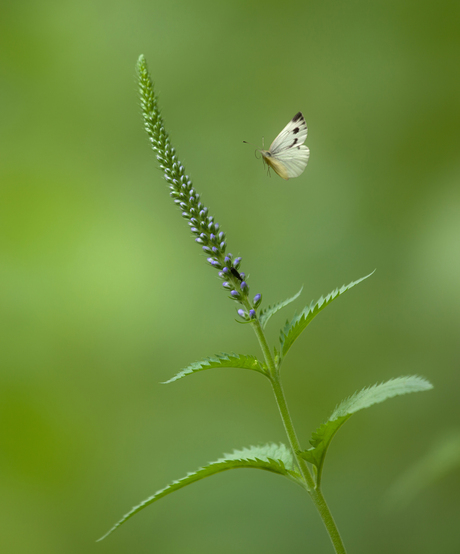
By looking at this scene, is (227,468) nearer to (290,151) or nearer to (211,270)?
(290,151)

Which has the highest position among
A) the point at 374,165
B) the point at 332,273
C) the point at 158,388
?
the point at 374,165

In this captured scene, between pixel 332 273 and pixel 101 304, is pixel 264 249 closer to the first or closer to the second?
pixel 332 273

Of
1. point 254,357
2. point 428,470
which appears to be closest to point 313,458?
point 254,357

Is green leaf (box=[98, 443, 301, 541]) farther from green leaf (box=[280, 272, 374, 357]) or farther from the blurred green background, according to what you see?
the blurred green background

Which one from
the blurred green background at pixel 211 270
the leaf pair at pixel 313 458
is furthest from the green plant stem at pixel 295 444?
the blurred green background at pixel 211 270

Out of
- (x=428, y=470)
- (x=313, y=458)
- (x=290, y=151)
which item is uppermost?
(x=290, y=151)

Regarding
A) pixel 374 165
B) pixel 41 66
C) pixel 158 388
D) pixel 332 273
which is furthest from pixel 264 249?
pixel 41 66

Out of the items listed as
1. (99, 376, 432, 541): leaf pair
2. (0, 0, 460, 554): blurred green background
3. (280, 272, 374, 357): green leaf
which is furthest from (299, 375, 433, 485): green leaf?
(0, 0, 460, 554): blurred green background
